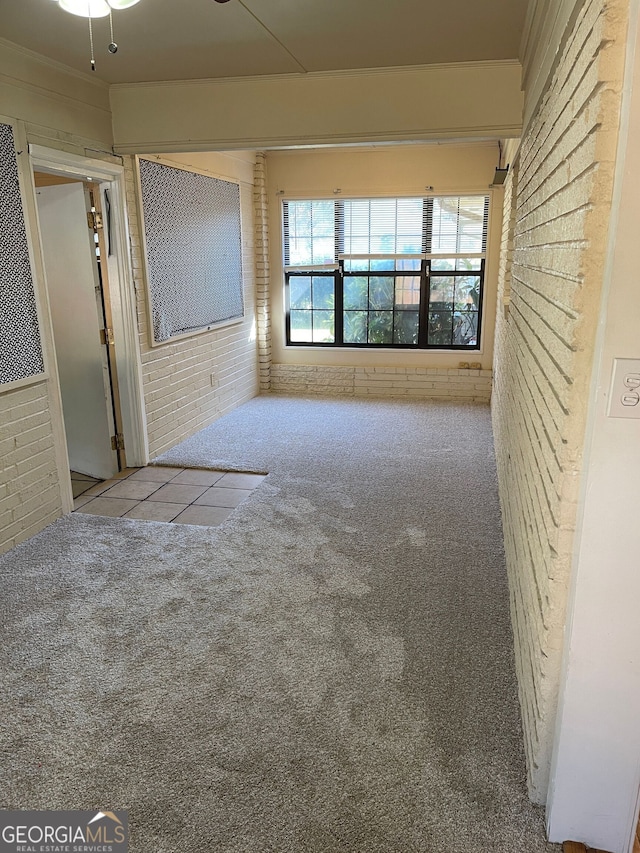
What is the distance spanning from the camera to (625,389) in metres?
1.25

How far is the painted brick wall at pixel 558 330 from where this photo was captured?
4.02 feet

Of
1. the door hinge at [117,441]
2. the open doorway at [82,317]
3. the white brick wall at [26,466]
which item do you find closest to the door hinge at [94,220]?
the open doorway at [82,317]

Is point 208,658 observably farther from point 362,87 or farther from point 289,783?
point 362,87

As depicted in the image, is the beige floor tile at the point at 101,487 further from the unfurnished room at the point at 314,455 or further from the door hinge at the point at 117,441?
the door hinge at the point at 117,441

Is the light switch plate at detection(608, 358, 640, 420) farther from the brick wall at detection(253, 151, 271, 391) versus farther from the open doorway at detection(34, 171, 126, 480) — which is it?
the brick wall at detection(253, 151, 271, 391)

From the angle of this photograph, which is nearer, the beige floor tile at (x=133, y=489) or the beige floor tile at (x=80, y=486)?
the beige floor tile at (x=133, y=489)

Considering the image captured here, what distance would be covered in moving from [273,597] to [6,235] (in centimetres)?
221

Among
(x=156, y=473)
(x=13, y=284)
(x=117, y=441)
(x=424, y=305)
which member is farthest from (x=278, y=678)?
(x=424, y=305)

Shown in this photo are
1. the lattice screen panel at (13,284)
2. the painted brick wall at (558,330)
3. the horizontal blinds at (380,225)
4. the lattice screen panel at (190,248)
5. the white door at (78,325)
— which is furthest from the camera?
the horizontal blinds at (380,225)

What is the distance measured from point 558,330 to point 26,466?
2.79 m

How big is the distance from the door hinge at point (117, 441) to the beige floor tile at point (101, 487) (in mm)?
287

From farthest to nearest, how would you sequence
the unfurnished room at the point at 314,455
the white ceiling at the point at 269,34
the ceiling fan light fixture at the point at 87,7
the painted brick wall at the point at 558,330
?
the white ceiling at the point at 269,34
the ceiling fan light fixture at the point at 87,7
the unfurnished room at the point at 314,455
the painted brick wall at the point at 558,330

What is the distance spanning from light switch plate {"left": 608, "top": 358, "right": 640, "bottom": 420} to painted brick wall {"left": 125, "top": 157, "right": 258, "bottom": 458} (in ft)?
11.9

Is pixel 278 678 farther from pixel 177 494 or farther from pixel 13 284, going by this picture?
pixel 13 284
